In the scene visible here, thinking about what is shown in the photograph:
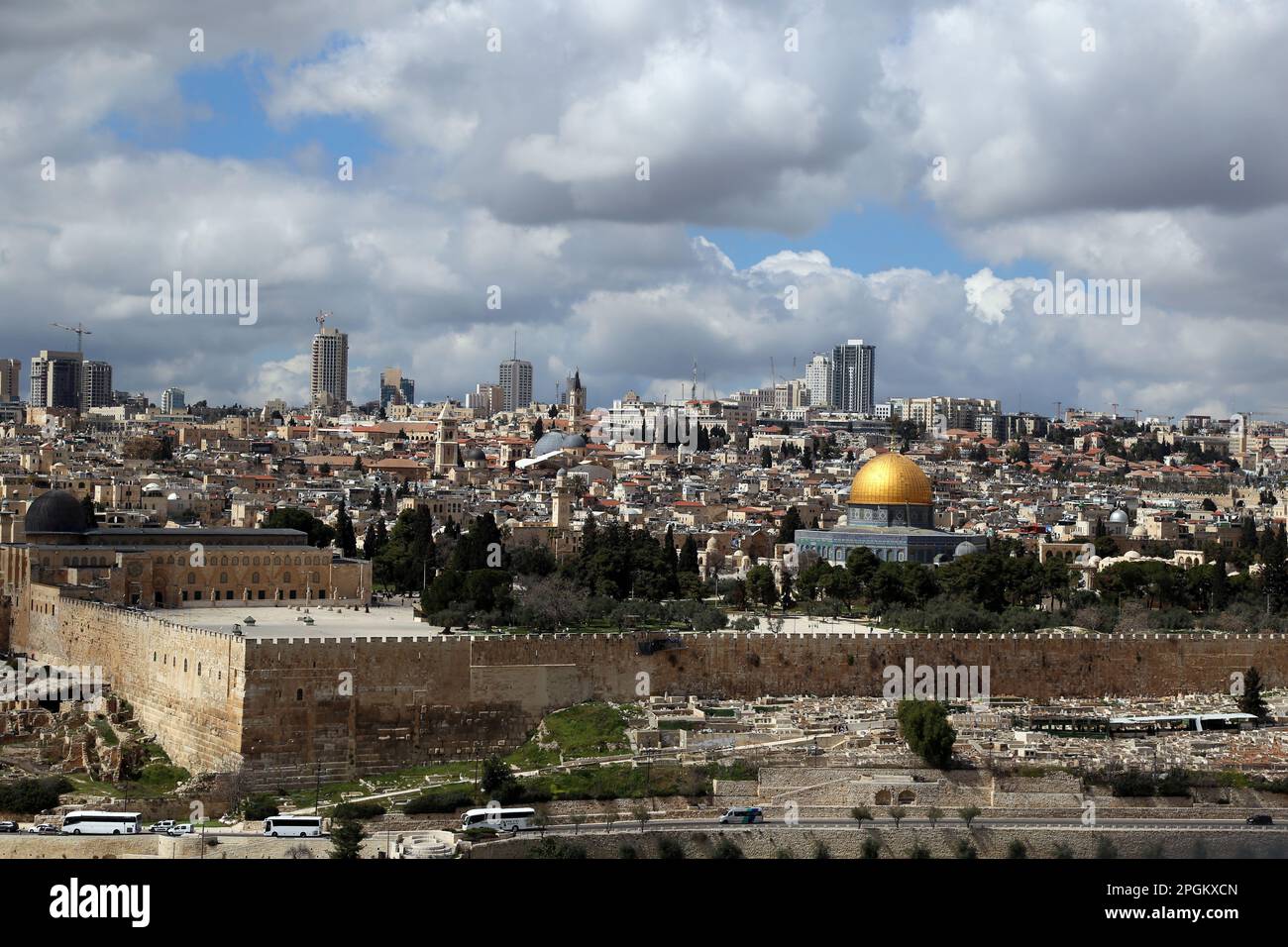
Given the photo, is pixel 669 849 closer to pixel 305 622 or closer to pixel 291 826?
pixel 291 826

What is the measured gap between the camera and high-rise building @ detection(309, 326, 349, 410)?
195500mm

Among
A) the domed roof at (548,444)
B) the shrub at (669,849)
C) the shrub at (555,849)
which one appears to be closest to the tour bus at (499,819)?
the shrub at (555,849)

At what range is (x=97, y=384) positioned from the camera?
576ft

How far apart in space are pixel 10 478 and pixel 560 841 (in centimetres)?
4722

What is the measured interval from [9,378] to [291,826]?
529 ft

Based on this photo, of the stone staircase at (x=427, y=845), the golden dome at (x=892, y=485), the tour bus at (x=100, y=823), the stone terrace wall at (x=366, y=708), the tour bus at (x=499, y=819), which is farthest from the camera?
the golden dome at (x=892, y=485)

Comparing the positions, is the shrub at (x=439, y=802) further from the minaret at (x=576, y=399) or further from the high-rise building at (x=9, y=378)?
the high-rise building at (x=9, y=378)

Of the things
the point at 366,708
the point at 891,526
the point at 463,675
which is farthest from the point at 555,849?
the point at 891,526

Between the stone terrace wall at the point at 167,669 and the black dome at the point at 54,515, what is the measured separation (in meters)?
4.65

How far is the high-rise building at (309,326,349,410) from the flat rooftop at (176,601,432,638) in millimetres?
149874

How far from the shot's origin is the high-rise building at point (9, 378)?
17762cm

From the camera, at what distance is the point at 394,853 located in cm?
2631
